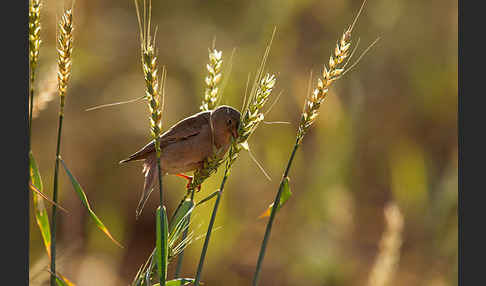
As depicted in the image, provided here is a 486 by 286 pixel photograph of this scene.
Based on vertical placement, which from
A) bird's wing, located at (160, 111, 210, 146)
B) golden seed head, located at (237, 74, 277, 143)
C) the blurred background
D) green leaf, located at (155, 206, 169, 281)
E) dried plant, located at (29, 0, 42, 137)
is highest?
the blurred background

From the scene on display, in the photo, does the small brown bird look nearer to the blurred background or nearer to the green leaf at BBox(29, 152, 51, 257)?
the green leaf at BBox(29, 152, 51, 257)

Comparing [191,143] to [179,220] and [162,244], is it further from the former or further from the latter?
[162,244]

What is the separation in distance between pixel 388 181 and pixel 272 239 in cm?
90

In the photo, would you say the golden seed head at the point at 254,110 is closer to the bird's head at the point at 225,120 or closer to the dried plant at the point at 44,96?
the bird's head at the point at 225,120

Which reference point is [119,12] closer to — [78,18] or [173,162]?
[78,18]

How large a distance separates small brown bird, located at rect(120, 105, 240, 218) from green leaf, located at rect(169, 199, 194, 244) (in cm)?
18

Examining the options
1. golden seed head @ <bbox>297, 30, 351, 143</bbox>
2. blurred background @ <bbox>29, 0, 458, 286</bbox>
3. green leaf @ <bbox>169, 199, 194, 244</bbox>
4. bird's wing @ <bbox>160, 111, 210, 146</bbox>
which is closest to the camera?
golden seed head @ <bbox>297, 30, 351, 143</bbox>

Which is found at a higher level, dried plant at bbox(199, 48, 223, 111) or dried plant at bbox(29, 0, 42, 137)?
dried plant at bbox(199, 48, 223, 111)

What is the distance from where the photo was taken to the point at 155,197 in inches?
141

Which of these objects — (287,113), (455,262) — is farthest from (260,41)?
(455,262)

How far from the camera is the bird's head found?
1.34 meters

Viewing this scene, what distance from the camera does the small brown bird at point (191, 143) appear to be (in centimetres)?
136

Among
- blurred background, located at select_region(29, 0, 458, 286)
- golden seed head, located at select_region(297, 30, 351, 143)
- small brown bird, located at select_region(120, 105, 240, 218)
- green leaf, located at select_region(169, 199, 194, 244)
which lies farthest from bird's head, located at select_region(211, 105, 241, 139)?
blurred background, located at select_region(29, 0, 458, 286)

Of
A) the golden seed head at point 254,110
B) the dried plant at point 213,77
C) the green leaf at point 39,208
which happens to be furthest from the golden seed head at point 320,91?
the green leaf at point 39,208
